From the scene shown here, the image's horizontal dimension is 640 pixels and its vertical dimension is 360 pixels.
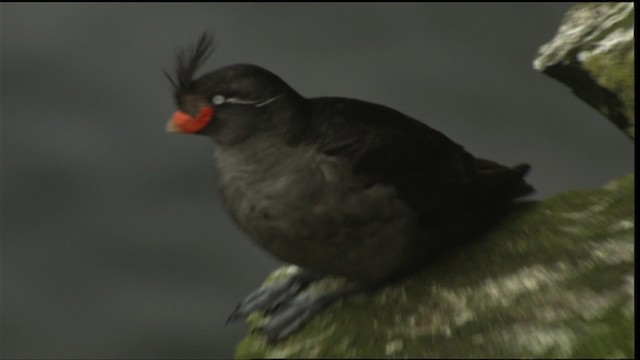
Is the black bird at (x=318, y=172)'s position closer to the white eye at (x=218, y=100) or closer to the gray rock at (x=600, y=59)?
the white eye at (x=218, y=100)

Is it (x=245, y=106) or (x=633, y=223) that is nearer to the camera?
(x=245, y=106)

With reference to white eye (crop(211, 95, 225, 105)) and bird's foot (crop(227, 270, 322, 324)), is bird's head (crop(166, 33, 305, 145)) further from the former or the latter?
bird's foot (crop(227, 270, 322, 324))

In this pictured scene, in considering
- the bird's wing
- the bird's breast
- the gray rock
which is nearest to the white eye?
the bird's breast

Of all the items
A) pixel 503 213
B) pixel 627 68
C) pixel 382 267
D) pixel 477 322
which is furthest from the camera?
pixel 627 68

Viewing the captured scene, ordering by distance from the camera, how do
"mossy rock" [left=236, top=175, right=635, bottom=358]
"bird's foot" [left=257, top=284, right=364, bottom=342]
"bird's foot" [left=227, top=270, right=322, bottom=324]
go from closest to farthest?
"mossy rock" [left=236, top=175, right=635, bottom=358], "bird's foot" [left=257, top=284, right=364, bottom=342], "bird's foot" [left=227, top=270, right=322, bottom=324]

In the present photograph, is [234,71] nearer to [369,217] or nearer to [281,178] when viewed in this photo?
[281,178]

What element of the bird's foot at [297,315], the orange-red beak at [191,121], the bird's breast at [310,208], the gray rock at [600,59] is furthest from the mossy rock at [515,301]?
the orange-red beak at [191,121]

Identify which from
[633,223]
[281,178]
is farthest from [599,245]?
[281,178]
